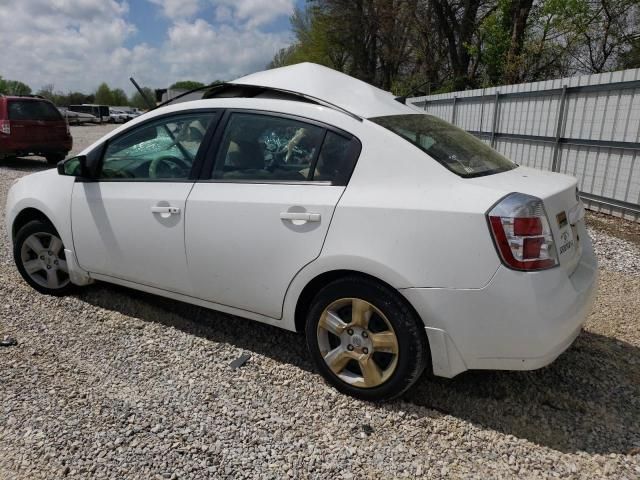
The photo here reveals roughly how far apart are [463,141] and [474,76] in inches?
717

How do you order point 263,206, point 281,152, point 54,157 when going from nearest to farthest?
1. point 263,206
2. point 281,152
3. point 54,157

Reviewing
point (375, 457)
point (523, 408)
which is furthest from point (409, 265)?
point (523, 408)

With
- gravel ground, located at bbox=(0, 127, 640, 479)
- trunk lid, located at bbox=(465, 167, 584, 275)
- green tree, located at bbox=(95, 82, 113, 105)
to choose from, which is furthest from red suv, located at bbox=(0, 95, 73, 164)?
green tree, located at bbox=(95, 82, 113, 105)

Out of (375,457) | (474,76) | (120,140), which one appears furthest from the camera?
(474,76)

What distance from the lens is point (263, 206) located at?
2836 millimetres

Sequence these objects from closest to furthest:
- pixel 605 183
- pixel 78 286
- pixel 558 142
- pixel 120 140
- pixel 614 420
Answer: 1. pixel 614 420
2. pixel 120 140
3. pixel 78 286
4. pixel 605 183
5. pixel 558 142

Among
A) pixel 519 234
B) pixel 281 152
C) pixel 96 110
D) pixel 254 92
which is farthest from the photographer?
pixel 96 110

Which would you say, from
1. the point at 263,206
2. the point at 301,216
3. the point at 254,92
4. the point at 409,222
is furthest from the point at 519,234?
the point at 254,92

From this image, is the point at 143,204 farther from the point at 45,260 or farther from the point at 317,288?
the point at 45,260

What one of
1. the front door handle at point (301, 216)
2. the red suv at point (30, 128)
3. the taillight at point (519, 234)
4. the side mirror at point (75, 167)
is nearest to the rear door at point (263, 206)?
the front door handle at point (301, 216)

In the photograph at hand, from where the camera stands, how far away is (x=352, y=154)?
106 inches

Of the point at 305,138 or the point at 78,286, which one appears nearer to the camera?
the point at 305,138

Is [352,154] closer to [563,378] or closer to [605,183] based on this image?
[563,378]

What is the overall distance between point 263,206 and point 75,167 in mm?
1731
